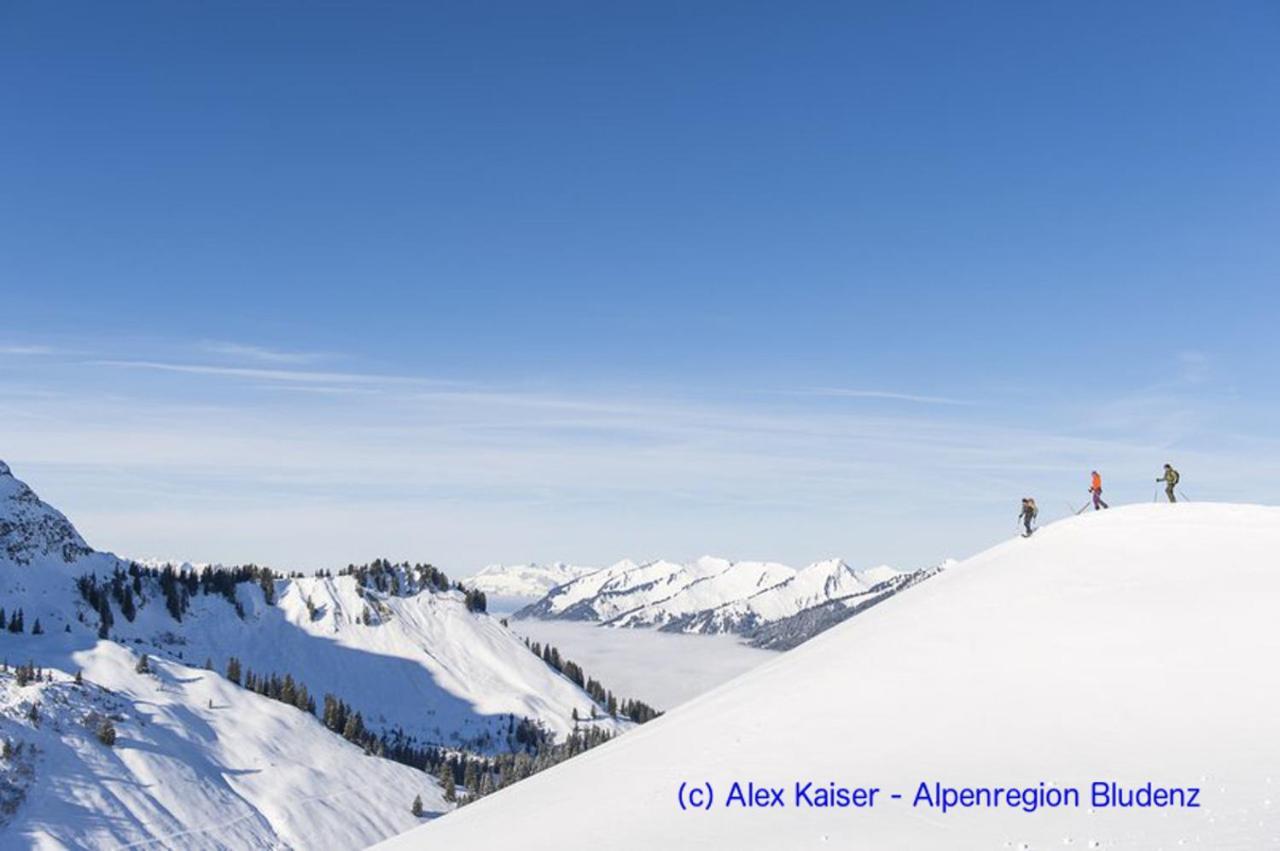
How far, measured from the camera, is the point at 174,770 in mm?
143875

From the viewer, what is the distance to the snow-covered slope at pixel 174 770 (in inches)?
4857

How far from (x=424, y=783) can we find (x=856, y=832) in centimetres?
19402

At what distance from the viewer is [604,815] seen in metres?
18.9

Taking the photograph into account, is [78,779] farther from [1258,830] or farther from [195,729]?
[1258,830]

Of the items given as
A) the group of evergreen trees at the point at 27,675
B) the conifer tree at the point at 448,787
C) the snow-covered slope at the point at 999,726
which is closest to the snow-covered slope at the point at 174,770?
the group of evergreen trees at the point at 27,675

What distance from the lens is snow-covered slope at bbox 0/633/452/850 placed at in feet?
405

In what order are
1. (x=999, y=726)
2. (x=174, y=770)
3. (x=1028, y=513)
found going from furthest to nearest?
(x=174, y=770), (x=1028, y=513), (x=999, y=726)

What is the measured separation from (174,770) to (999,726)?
157m

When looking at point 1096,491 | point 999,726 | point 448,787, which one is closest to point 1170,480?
point 1096,491

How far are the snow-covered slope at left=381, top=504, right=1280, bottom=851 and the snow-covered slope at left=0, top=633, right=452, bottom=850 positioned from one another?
4985 inches

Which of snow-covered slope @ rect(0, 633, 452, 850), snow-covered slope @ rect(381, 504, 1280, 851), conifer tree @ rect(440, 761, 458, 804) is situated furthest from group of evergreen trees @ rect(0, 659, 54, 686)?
snow-covered slope @ rect(381, 504, 1280, 851)

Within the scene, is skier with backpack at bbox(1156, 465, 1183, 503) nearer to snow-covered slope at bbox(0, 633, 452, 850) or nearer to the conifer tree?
snow-covered slope at bbox(0, 633, 452, 850)

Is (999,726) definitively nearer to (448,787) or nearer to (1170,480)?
(1170,480)

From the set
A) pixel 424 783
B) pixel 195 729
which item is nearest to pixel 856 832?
pixel 195 729
